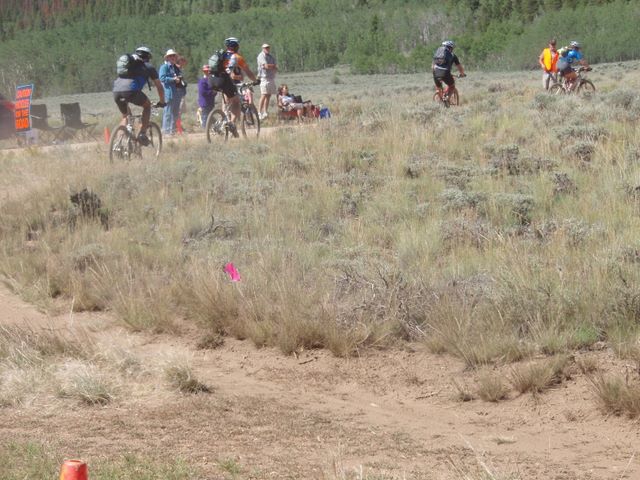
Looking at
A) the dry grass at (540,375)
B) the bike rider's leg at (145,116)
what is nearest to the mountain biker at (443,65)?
the bike rider's leg at (145,116)

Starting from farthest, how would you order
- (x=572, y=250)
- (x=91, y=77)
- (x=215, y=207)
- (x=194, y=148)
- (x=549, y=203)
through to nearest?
(x=91, y=77) → (x=194, y=148) → (x=215, y=207) → (x=549, y=203) → (x=572, y=250)

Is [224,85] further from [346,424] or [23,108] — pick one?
[346,424]

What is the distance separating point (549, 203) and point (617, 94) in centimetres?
798

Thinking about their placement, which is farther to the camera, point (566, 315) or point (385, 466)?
point (566, 315)

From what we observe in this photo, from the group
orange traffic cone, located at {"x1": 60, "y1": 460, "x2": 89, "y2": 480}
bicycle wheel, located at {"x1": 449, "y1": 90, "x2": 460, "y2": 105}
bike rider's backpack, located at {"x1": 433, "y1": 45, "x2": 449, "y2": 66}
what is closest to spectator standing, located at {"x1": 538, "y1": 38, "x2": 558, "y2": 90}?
bicycle wheel, located at {"x1": 449, "y1": 90, "x2": 460, "y2": 105}

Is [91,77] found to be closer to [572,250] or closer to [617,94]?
[617,94]

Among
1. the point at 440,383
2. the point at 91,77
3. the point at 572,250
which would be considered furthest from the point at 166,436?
the point at 91,77

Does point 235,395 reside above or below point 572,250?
below

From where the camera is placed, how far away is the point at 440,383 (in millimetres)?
6867

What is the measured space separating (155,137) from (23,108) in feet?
26.5

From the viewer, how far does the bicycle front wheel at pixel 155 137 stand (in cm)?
1606

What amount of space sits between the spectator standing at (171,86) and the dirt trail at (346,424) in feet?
46.5

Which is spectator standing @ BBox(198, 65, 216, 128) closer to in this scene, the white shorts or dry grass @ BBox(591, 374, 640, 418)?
the white shorts

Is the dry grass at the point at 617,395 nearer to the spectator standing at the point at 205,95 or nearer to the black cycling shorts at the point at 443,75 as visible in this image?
the spectator standing at the point at 205,95
